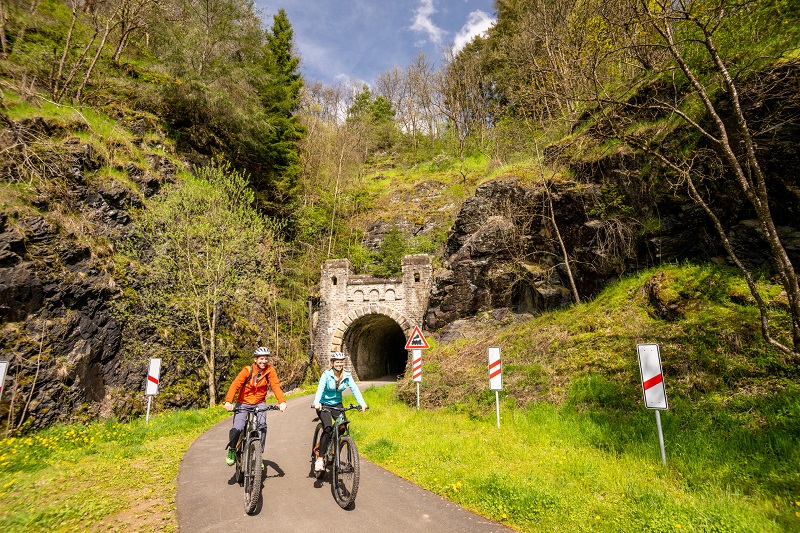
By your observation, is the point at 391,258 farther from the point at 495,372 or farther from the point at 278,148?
the point at 495,372

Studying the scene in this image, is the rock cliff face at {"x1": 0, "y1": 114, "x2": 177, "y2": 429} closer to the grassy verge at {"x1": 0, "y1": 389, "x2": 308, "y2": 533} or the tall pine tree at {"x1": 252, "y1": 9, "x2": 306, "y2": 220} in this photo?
the grassy verge at {"x1": 0, "y1": 389, "x2": 308, "y2": 533}

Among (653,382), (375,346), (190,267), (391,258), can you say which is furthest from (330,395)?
(375,346)

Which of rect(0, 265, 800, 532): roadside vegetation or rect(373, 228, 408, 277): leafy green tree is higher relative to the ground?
rect(373, 228, 408, 277): leafy green tree

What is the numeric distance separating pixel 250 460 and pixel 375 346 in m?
21.9

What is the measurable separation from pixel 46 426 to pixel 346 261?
47.9ft

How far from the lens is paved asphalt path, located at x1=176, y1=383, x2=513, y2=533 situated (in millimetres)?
3781

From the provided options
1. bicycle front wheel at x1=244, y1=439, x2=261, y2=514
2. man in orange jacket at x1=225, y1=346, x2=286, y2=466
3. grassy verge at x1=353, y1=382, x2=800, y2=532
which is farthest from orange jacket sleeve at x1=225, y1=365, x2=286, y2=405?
grassy verge at x1=353, y1=382, x2=800, y2=532

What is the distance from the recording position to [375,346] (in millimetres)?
25922

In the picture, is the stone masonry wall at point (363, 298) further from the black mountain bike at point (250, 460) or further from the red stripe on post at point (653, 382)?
the black mountain bike at point (250, 460)

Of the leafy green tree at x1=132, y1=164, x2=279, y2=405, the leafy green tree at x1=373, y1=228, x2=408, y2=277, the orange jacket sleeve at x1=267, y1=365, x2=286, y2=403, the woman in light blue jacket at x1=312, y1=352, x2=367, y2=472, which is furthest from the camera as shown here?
the leafy green tree at x1=373, y1=228, x2=408, y2=277

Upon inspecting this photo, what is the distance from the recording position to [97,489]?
16.2 ft

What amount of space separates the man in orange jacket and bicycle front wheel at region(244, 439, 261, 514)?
0.39 m

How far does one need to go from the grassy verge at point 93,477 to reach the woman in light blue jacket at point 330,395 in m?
1.81

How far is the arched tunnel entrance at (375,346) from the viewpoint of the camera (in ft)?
72.7
